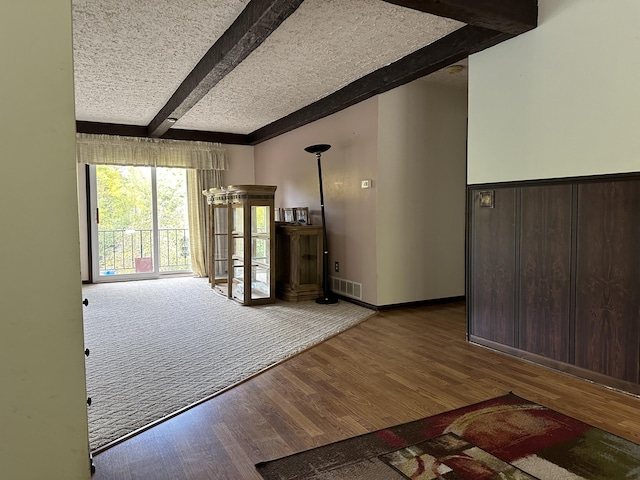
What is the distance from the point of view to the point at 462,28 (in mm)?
3297

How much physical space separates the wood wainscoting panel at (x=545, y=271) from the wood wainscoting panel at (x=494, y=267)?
0.09m

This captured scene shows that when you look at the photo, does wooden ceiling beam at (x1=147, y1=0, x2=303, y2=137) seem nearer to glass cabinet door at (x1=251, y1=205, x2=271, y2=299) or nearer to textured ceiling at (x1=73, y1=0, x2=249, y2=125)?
textured ceiling at (x1=73, y1=0, x2=249, y2=125)

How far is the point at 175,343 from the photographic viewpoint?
11.8ft

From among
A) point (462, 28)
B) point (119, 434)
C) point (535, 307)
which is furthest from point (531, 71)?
point (119, 434)

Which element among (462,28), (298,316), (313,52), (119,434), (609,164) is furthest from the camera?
(298,316)

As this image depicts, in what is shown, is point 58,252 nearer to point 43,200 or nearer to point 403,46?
point 43,200

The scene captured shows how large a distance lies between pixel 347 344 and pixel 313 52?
2435mm

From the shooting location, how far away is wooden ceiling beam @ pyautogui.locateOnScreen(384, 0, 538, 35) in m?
2.52

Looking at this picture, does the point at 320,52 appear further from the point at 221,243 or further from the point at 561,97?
the point at 221,243

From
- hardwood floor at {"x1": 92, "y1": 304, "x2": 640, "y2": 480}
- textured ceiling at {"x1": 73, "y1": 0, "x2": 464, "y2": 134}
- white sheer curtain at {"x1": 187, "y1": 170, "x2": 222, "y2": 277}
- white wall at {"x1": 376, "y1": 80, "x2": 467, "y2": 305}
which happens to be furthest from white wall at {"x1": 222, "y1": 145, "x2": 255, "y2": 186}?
hardwood floor at {"x1": 92, "y1": 304, "x2": 640, "y2": 480}

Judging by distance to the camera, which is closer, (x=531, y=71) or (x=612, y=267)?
(x=612, y=267)

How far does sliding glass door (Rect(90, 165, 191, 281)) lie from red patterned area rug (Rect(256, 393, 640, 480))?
5.84m

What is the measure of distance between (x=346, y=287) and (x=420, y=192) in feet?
4.56

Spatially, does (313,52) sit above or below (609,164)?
above
